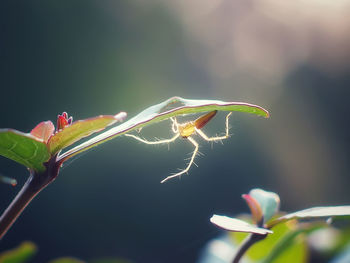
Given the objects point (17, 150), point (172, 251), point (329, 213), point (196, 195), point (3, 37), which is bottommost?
point (172, 251)

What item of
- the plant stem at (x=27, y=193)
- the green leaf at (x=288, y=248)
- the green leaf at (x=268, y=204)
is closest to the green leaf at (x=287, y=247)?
the green leaf at (x=288, y=248)

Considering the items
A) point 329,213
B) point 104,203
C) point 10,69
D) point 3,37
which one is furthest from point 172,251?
point 329,213

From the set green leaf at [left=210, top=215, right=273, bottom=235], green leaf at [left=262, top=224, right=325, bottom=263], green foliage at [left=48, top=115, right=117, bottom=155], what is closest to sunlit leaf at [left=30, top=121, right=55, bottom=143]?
green foliage at [left=48, top=115, right=117, bottom=155]

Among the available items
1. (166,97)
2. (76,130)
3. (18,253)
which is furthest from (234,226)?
(166,97)

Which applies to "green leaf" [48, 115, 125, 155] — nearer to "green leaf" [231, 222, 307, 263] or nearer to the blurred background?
"green leaf" [231, 222, 307, 263]

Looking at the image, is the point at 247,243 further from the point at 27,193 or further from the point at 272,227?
the point at 27,193

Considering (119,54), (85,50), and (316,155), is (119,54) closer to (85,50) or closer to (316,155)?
(85,50)

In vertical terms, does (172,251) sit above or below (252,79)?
below
